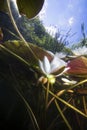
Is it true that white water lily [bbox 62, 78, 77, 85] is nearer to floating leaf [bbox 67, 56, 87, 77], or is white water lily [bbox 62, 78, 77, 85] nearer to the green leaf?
floating leaf [bbox 67, 56, 87, 77]

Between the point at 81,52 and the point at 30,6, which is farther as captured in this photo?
the point at 81,52

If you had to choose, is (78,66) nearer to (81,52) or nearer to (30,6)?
(81,52)

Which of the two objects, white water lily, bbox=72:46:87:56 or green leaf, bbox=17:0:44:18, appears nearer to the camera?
green leaf, bbox=17:0:44:18

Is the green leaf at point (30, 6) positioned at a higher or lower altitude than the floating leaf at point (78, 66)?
higher

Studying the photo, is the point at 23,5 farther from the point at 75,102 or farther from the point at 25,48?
the point at 75,102

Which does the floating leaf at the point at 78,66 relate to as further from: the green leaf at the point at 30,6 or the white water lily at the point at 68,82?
the green leaf at the point at 30,6

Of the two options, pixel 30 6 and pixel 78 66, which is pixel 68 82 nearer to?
pixel 78 66

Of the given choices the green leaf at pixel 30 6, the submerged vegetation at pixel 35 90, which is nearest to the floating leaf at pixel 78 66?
the submerged vegetation at pixel 35 90

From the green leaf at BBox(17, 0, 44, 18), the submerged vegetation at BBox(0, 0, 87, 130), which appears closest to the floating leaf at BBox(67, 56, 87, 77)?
the submerged vegetation at BBox(0, 0, 87, 130)

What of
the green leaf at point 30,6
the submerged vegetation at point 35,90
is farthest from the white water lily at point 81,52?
the green leaf at point 30,6

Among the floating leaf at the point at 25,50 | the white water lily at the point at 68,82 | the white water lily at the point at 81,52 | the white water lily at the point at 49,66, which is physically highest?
the floating leaf at the point at 25,50

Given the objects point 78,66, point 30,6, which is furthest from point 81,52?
point 30,6

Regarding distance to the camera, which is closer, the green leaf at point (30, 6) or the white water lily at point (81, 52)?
the green leaf at point (30, 6)
